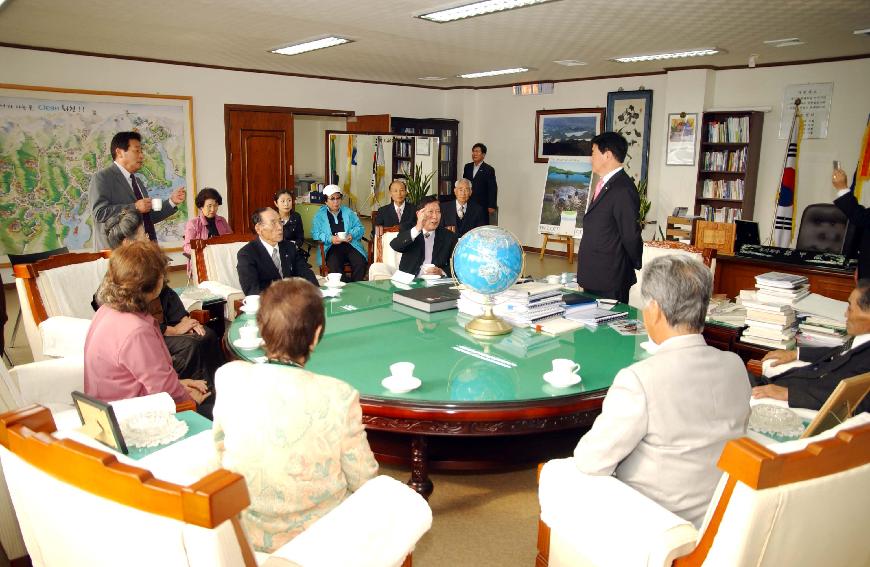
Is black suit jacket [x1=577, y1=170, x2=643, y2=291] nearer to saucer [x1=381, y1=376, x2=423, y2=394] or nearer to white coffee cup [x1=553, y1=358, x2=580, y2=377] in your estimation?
white coffee cup [x1=553, y1=358, x2=580, y2=377]

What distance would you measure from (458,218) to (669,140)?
11.9 feet

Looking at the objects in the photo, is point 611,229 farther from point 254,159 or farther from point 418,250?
point 254,159

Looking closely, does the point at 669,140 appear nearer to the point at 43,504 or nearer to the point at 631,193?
the point at 631,193

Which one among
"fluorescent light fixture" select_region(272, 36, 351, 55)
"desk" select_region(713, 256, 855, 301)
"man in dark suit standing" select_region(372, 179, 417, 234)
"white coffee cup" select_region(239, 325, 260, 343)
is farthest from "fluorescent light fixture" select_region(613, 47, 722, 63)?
"white coffee cup" select_region(239, 325, 260, 343)

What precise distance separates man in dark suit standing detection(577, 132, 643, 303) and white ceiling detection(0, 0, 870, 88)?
1369 mm

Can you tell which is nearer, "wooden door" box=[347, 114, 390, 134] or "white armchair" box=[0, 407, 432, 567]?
"white armchair" box=[0, 407, 432, 567]

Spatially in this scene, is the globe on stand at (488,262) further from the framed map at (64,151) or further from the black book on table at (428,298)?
the framed map at (64,151)

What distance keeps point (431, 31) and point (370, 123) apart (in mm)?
4055

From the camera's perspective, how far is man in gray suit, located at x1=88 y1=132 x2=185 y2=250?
4.65 metres

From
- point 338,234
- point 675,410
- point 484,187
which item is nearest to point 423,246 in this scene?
point 338,234

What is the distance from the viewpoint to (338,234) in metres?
6.48

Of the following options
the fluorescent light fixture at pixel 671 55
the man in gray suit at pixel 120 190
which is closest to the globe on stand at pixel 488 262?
the man in gray suit at pixel 120 190

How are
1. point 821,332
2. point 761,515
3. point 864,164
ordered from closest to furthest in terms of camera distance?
1. point 761,515
2. point 821,332
3. point 864,164

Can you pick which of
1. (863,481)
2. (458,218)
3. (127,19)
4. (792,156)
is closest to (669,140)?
(792,156)
